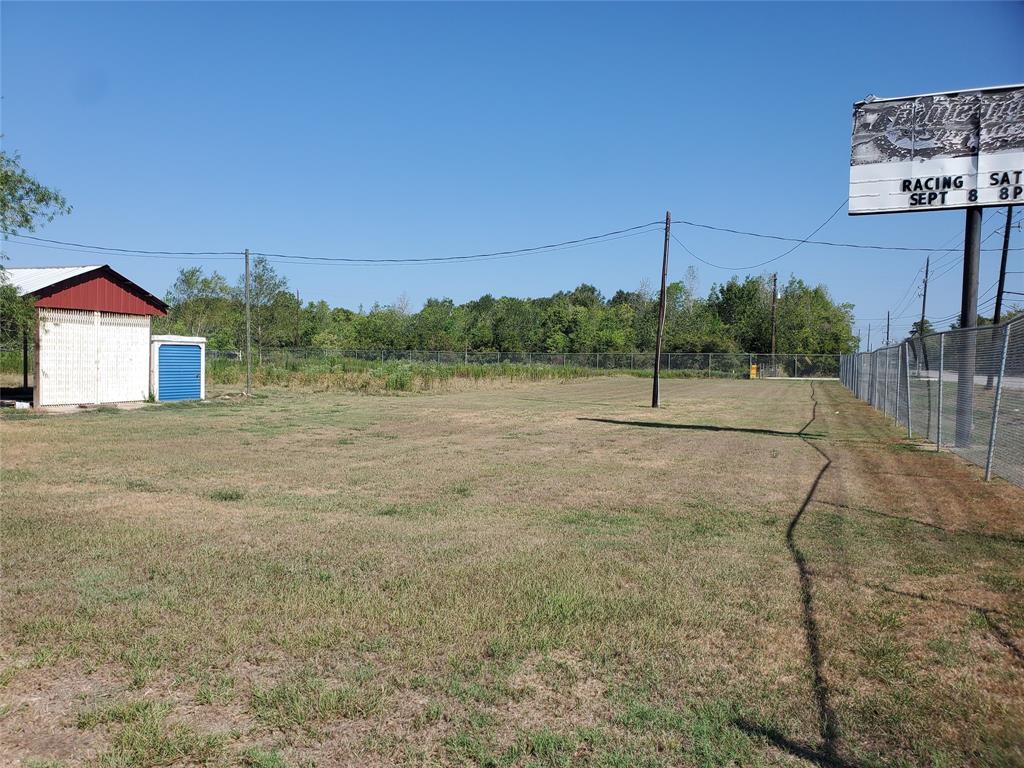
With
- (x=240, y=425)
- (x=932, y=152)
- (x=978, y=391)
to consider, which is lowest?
(x=240, y=425)

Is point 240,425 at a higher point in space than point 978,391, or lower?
lower

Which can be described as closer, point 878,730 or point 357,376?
point 878,730

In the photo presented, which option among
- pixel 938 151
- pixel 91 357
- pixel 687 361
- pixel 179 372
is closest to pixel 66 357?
pixel 91 357

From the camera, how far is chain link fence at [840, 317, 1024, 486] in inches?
408

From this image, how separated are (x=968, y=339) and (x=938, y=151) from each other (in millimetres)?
4363

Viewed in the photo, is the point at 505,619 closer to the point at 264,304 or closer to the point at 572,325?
the point at 264,304

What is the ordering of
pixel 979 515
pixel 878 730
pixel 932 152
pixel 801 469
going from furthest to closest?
1. pixel 932 152
2. pixel 801 469
3. pixel 979 515
4. pixel 878 730

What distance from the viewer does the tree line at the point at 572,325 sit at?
207 ft

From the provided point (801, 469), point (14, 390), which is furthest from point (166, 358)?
point (801, 469)

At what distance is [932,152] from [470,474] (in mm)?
11527

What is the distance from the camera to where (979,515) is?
850 centimetres

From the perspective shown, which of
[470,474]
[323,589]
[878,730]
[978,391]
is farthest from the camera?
[978,391]

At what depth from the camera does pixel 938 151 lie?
15.0 meters

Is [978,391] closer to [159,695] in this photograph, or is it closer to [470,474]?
[470,474]
